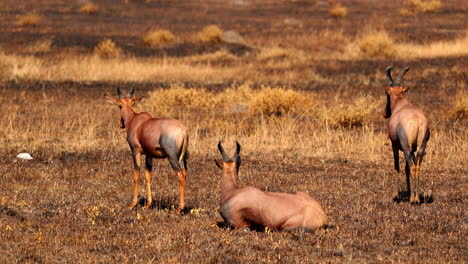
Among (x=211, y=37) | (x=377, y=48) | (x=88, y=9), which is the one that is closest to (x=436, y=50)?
(x=377, y=48)

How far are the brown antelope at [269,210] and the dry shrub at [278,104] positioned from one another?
13.8 meters

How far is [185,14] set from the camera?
2653 inches

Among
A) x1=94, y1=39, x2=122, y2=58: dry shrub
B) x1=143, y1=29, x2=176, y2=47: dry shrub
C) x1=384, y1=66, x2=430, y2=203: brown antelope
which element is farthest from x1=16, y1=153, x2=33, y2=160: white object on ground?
x1=143, y1=29, x2=176, y2=47: dry shrub

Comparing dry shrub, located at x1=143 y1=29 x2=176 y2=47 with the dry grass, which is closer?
the dry grass

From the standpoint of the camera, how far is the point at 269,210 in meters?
9.01

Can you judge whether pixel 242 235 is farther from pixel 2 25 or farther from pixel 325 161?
pixel 2 25

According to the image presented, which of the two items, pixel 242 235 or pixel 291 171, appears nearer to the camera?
pixel 242 235

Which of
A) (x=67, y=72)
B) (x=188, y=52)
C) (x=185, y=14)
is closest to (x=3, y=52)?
(x=67, y=72)

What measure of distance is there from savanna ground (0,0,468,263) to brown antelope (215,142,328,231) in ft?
0.51

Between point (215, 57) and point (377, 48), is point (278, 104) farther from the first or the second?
point (377, 48)

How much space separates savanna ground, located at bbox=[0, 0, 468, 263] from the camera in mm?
8883

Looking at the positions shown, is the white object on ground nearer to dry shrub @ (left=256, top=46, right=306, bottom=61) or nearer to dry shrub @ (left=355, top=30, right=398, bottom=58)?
dry shrub @ (left=256, top=46, right=306, bottom=61)

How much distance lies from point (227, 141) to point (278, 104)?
18.5 ft

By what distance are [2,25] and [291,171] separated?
4375 cm
